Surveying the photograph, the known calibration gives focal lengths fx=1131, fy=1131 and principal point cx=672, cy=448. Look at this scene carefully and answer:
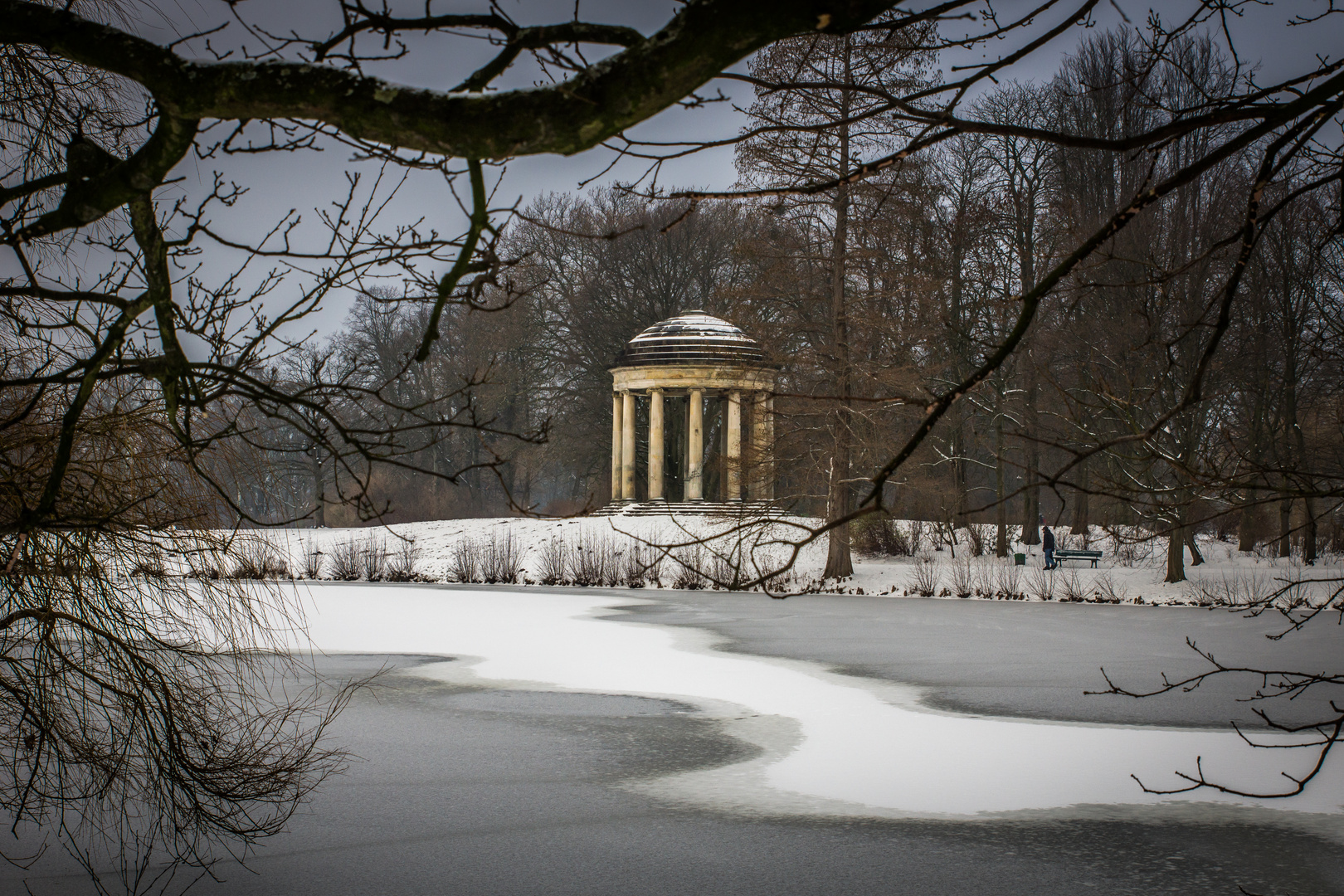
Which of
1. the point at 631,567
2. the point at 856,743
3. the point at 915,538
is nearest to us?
the point at 856,743

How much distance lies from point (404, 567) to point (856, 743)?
15991 mm

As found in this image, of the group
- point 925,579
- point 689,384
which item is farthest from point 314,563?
point 925,579

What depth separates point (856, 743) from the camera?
717 centimetres

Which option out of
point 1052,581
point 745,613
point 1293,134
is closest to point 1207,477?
point 1293,134

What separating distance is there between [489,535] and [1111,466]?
13652mm

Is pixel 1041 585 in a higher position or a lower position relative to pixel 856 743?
higher

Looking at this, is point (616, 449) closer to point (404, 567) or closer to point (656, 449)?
point (656, 449)

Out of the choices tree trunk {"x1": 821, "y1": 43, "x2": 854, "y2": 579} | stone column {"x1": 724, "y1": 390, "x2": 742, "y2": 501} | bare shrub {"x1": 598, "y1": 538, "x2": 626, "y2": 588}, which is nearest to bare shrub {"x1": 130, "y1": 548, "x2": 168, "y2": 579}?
tree trunk {"x1": 821, "y1": 43, "x2": 854, "y2": 579}

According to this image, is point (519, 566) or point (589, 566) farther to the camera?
point (519, 566)

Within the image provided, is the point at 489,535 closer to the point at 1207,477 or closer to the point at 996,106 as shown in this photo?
the point at 996,106

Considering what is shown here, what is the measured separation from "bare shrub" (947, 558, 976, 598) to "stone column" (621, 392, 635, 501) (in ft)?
32.7

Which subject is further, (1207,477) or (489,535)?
(489,535)

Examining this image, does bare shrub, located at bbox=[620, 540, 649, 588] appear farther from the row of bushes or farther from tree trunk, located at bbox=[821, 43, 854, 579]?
tree trunk, located at bbox=[821, 43, 854, 579]

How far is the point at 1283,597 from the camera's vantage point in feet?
51.0
